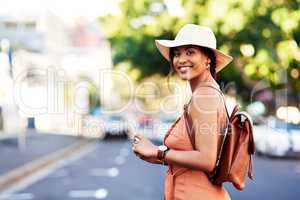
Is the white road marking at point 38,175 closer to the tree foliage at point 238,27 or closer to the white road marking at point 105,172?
the white road marking at point 105,172

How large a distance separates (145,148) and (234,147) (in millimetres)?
383

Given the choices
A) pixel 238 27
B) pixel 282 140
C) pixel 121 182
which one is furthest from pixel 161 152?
pixel 282 140

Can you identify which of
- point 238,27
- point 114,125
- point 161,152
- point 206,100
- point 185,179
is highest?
point 238,27

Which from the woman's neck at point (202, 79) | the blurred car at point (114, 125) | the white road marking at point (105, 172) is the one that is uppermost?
the woman's neck at point (202, 79)

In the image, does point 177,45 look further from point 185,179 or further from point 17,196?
point 17,196

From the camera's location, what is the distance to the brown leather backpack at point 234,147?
8.20ft

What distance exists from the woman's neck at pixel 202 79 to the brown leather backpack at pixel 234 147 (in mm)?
161

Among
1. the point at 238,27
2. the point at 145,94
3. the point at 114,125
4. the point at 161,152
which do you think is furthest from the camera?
the point at 114,125

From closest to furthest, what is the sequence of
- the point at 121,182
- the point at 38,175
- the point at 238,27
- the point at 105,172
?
the point at 121,182 → the point at 38,175 → the point at 105,172 → the point at 238,27

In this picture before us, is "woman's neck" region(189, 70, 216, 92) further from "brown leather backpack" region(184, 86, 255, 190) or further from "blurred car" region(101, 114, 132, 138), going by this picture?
"blurred car" region(101, 114, 132, 138)

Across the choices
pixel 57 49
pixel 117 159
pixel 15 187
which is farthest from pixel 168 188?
pixel 57 49

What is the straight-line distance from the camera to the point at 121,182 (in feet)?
41.6

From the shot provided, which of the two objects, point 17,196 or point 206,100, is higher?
point 206,100

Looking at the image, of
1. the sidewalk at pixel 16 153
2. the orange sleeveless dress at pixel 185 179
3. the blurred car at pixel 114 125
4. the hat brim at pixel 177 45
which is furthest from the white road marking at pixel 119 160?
the orange sleeveless dress at pixel 185 179
